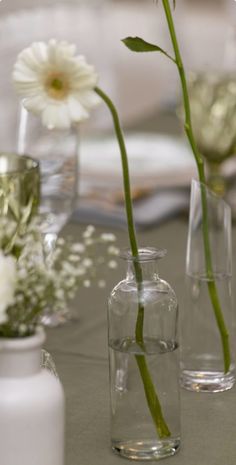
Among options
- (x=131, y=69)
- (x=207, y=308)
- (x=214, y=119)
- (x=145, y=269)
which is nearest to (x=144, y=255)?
(x=145, y=269)

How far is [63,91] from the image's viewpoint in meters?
0.81

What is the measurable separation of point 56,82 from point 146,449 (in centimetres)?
31

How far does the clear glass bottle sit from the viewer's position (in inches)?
34.8

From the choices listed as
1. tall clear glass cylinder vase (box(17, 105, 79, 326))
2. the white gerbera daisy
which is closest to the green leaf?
the white gerbera daisy

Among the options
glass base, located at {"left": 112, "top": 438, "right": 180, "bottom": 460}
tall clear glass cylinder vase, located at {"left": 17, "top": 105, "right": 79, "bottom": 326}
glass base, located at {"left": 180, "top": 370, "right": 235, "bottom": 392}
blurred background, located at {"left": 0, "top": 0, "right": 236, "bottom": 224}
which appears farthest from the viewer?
blurred background, located at {"left": 0, "top": 0, "right": 236, "bottom": 224}

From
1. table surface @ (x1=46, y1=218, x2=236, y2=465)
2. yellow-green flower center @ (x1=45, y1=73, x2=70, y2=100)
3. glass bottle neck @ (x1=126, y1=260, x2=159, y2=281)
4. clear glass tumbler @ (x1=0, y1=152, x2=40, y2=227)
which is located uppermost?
yellow-green flower center @ (x1=45, y1=73, x2=70, y2=100)

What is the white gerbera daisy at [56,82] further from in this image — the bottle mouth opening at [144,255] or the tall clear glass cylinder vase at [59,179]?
the tall clear glass cylinder vase at [59,179]

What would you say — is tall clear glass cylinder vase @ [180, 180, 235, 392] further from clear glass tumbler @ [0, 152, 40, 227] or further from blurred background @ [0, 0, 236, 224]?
blurred background @ [0, 0, 236, 224]

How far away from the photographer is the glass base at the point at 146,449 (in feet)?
2.88

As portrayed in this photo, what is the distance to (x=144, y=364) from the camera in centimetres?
89

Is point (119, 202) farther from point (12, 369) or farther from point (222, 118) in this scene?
point (12, 369)

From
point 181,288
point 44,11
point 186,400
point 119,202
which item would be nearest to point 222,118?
point 119,202

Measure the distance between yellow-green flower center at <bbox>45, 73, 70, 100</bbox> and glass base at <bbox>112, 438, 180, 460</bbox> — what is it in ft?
0.97

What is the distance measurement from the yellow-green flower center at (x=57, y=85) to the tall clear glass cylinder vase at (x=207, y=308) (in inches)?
10.0
